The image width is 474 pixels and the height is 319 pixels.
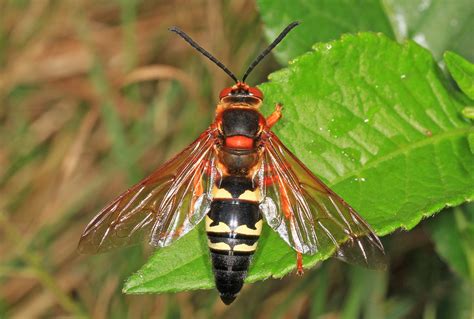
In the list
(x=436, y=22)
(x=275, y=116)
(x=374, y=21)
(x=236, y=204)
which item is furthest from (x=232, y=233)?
(x=436, y=22)

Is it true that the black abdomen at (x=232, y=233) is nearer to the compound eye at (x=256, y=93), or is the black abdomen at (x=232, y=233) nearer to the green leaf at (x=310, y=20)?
the compound eye at (x=256, y=93)

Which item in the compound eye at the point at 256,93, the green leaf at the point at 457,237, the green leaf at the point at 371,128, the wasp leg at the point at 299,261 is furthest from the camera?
the green leaf at the point at 457,237

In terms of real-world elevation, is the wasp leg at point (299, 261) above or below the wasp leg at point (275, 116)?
below

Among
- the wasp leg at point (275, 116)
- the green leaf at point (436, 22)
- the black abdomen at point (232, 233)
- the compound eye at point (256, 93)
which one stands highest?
the green leaf at point (436, 22)

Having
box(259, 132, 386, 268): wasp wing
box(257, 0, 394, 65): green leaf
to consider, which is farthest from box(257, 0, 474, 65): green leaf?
box(259, 132, 386, 268): wasp wing

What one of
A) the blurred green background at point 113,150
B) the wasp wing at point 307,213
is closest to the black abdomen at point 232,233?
the wasp wing at point 307,213

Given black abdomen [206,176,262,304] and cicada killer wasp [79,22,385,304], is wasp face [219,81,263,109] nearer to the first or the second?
cicada killer wasp [79,22,385,304]

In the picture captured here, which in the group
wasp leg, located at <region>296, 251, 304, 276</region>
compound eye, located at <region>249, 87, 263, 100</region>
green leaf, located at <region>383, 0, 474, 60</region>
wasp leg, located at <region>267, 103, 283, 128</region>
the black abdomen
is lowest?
wasp leg, located at <region>296, 251, 304, 276</region>
